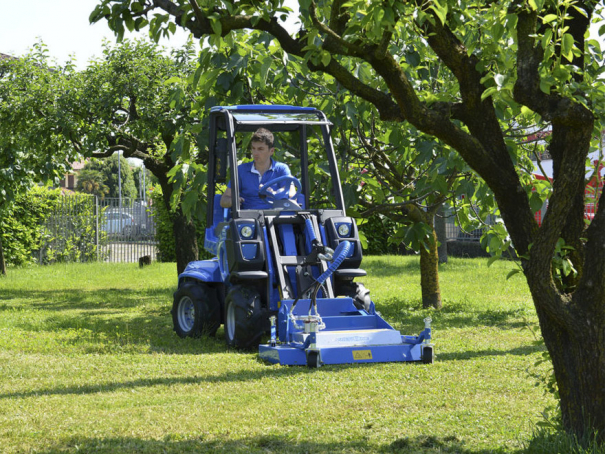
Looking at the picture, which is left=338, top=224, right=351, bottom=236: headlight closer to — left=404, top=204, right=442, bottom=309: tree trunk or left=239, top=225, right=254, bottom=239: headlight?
left=239, top=225, right=254, bottom=239: headlight

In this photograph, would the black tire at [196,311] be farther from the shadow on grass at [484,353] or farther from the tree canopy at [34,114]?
the tree canopy at [34,114]

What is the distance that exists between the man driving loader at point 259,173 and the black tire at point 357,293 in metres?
1.13

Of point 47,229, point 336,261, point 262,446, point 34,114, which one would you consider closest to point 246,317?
point 336,261

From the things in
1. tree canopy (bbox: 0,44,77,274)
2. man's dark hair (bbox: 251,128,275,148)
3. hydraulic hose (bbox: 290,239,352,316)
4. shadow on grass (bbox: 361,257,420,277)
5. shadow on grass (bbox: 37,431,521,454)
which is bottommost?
shadow on grass (bbox: 37,431,521,454)

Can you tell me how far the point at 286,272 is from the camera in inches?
320

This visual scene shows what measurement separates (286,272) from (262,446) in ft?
11.0

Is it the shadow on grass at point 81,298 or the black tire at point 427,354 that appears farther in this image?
the shadow on grass at point 81,298

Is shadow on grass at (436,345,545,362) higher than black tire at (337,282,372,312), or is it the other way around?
black tire at (337,282,372,312)

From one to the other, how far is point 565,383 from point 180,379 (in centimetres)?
349

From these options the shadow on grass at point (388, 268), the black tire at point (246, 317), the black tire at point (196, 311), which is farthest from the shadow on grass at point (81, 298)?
the black tire at point (246, 317)

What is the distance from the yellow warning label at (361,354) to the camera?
717 cm

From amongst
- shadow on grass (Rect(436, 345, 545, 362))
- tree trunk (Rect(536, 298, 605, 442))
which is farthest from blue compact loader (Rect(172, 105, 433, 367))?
tree trunk (Rect(536, 298, 605, 442))

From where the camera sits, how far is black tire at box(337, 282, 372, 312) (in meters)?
8.12

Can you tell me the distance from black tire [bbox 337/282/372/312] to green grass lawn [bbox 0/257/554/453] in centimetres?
86
